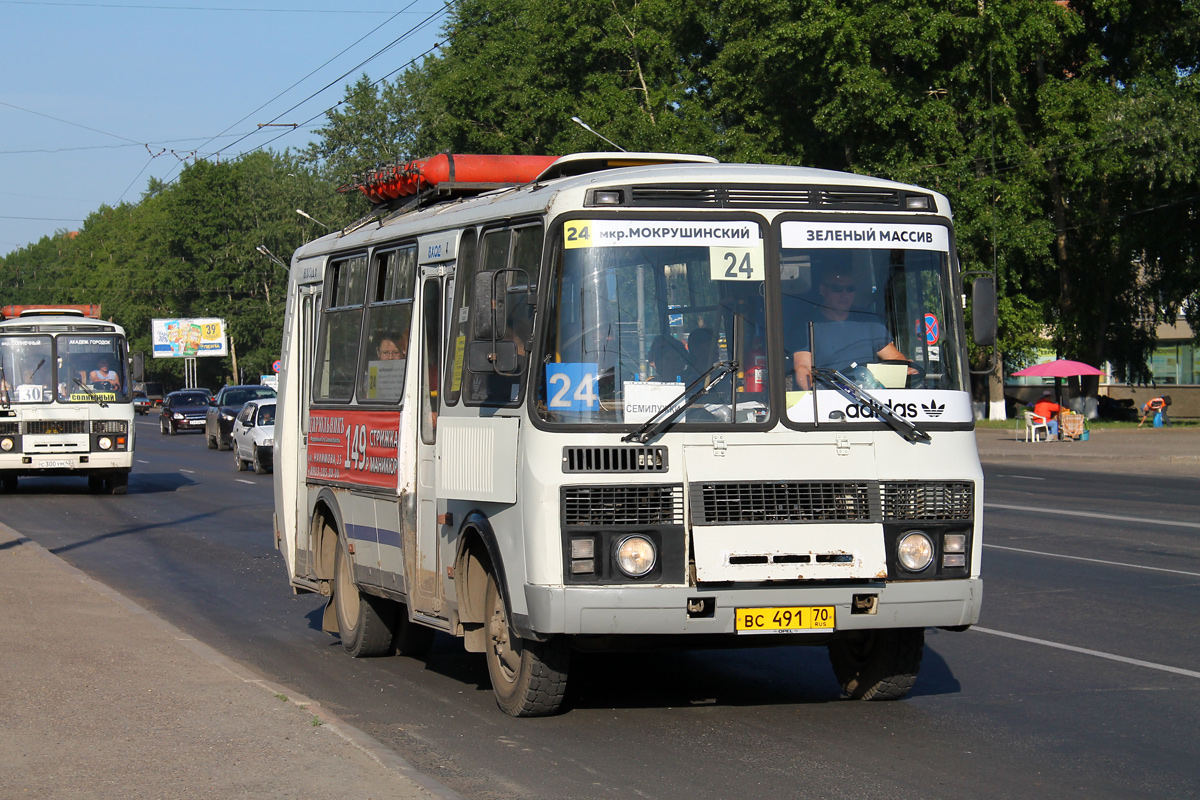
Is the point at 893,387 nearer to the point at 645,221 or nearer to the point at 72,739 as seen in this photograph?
the point at 645,221

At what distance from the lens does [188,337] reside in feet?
368

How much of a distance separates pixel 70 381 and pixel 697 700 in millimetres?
20737

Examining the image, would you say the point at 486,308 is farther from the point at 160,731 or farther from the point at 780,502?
the point at 160,731

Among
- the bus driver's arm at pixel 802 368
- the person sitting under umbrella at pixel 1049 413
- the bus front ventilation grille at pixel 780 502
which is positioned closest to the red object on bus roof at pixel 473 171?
the bus driver's arm at pixel 802 368

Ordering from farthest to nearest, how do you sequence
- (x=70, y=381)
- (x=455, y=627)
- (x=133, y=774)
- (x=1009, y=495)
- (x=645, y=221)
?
(x=70, y=381) < (x=1009, y=495) < (x=455, y=627) < (x=645, y=221) < (x=133, y=774)

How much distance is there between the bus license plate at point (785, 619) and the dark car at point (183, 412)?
55488 mm

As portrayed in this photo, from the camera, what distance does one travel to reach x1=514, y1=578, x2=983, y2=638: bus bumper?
694 centimetres

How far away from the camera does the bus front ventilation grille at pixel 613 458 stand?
703cm

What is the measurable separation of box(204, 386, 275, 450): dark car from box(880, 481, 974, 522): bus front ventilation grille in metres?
37.1

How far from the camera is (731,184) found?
747 centimetres

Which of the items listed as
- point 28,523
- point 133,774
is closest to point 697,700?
point 133,774

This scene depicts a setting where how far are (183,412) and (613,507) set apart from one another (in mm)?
56167

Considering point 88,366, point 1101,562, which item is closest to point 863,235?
point 1101,562

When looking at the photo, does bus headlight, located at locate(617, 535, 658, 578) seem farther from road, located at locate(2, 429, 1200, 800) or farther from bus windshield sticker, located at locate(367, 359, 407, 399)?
bus windshield sticker, located at locate(367, 359, 407, 399)
